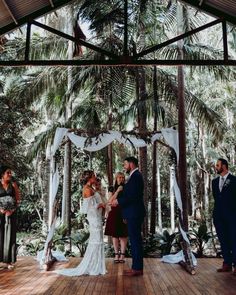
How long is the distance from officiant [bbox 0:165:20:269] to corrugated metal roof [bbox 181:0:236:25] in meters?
3.47

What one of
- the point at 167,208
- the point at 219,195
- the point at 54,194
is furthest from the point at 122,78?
the point at 167,208

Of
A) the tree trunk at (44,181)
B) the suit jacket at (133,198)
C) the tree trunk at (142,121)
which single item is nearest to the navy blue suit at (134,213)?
the suit jacket at (133,198)

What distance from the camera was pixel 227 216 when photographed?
4.63 metres

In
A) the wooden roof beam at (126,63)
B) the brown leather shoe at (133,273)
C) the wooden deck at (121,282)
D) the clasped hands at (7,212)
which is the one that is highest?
the wooden roof beam at (126,63)

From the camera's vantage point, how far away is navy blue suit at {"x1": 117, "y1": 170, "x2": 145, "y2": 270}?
4.55 meters

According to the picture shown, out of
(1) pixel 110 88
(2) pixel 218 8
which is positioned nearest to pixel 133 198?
(2) pixel 218 8

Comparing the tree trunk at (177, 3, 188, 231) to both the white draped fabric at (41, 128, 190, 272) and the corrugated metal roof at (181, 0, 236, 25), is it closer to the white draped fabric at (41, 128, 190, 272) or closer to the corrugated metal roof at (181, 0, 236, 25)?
the white draped fabric at (41, 128, 190, 272)

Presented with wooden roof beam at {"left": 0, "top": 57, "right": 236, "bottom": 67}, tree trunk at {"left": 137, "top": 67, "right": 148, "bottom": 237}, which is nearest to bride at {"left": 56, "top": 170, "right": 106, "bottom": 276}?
wooden roof beam at {"left": 0, "top": 57, "right": 236, "bottom": 67}

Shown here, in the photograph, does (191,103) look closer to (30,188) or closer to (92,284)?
(92,284)

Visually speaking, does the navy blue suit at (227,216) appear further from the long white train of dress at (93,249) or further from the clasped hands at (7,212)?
the clasped hands at (7,212)

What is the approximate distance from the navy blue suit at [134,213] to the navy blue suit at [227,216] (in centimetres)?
99

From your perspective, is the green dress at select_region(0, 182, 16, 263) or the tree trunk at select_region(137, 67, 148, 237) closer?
the green dress at select_region(0, 182, 16, 263)

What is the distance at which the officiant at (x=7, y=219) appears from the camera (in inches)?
198

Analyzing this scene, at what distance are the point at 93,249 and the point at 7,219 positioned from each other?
1266 mm
